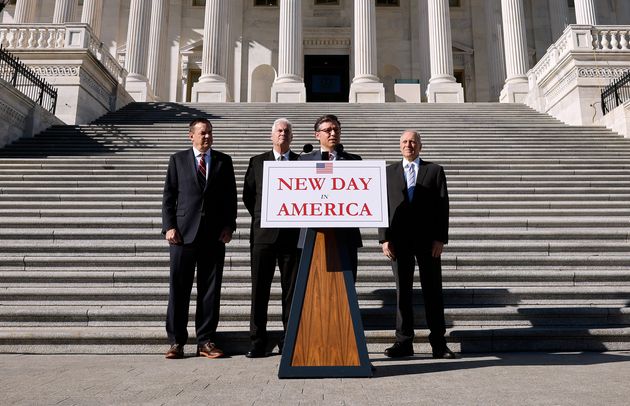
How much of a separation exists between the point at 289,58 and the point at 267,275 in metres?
17.8

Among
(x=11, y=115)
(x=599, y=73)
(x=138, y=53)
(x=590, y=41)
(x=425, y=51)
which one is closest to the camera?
(x=11, y=115)

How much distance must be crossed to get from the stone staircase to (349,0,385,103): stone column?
6.96 m

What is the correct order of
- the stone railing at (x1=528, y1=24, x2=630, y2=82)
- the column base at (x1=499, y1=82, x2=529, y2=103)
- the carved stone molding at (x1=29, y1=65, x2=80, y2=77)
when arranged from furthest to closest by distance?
the column base at (x1=499, y1=82, x2=529, y2=103) < the carved stone molding at (x1=29, y1=65, x2=80, y2=77) < the stone railing at (x1=528, y1=24, x2=630, y2=82)

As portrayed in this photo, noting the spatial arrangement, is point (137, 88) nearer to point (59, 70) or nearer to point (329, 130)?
point (59, 70)

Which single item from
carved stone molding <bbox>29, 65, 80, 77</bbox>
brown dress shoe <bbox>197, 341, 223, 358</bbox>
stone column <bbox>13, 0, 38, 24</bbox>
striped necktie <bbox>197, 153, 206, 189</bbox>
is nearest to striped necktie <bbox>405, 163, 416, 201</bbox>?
striped necktie <bbox>197, 153, 206, 189</bbox>

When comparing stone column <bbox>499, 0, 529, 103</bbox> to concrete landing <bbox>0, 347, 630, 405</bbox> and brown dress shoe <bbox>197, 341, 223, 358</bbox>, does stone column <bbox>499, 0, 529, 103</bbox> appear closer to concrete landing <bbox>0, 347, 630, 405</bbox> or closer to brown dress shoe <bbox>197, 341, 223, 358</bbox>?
concrete landing <bbox>0, 347, 630, 405</bbox>

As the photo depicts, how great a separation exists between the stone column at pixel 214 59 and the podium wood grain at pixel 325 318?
17868 millimetres

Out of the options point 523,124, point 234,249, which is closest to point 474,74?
point 523,124

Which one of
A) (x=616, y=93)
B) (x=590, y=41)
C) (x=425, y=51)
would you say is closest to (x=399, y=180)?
(x=616, y=93)

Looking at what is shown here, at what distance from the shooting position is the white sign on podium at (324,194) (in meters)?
3.56

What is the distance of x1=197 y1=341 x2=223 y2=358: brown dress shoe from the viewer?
4270mm

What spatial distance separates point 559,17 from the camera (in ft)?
84.4

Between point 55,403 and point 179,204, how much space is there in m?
2.11

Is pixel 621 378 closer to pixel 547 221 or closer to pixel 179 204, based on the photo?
pixel 179 204
